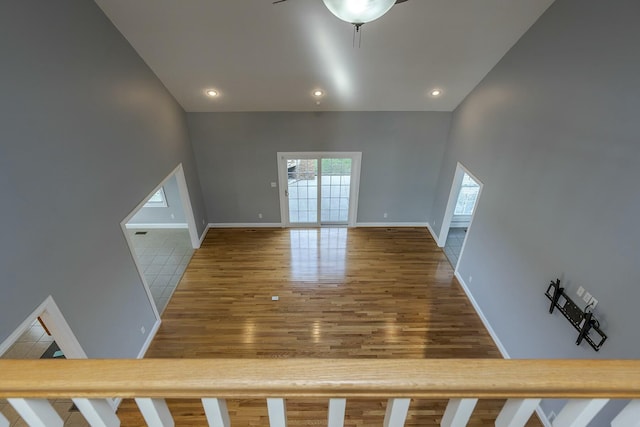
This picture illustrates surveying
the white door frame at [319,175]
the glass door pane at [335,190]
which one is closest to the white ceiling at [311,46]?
the white door frame at [319,175]

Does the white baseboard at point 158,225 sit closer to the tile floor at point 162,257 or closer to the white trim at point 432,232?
the tile floor at point 162,257

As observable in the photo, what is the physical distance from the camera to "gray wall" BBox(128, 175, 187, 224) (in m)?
6.30

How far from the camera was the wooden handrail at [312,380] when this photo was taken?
54cm

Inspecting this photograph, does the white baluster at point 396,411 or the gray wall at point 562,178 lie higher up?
the gray wall at point 562,178

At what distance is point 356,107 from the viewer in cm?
523

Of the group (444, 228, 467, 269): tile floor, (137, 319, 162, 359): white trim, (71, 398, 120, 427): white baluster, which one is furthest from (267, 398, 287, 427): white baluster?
(444, 228, 467, 269): tile floor

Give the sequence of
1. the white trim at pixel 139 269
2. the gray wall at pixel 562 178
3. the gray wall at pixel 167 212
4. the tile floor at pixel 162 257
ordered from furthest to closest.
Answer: the gray wall at pixel 167 212
the tile floor at pixel 162 257
the white trim at pixel 139 269
the gray wall at pixel 562 178

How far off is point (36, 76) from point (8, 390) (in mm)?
2824

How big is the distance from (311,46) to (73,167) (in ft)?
9.37

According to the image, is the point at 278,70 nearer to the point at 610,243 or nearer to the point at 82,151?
the point at 82,151

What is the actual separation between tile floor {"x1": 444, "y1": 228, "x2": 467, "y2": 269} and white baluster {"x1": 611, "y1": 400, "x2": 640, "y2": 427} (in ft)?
16.2

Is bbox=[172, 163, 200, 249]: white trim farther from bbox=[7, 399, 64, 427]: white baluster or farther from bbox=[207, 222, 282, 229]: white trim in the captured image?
bbox=[7, 399, 64, 427]: white baluster

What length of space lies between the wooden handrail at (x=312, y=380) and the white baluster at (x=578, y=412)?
49 mm

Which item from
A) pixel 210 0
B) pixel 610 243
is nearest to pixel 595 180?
pixel 610 243
